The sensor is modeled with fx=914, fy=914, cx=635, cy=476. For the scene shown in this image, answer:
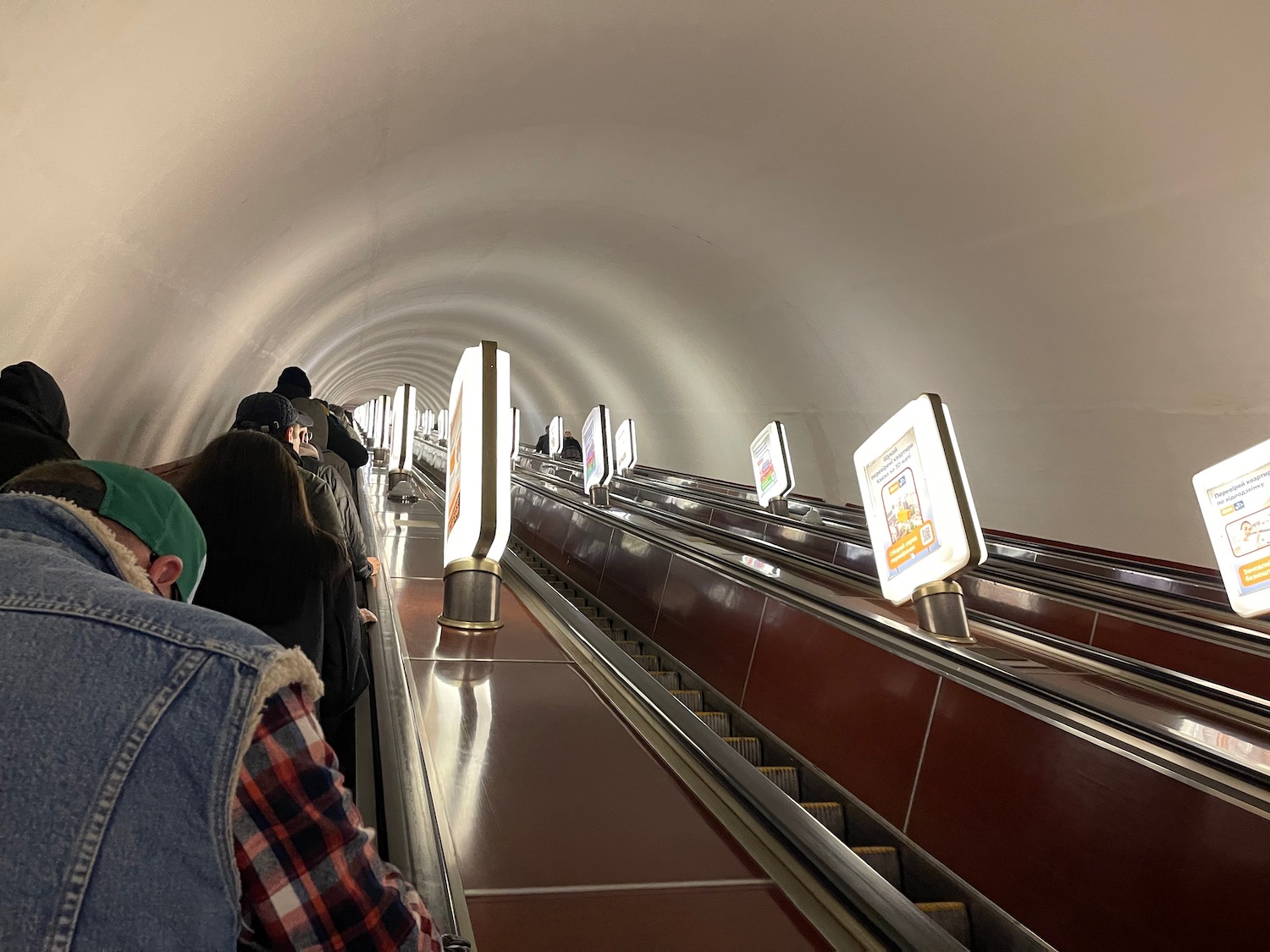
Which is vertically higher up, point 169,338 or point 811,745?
point 169,338

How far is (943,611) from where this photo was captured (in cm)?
506

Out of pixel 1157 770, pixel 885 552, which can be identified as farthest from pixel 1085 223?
pixel 1157 770

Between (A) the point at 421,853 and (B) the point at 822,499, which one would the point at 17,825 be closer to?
(A) the point at 421,853

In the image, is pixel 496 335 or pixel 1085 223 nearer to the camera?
pixel 1085 223

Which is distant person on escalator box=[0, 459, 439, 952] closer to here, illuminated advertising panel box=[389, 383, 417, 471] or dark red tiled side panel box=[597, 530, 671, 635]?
dark red tiled side panel box=[597, 530, 671, 635]

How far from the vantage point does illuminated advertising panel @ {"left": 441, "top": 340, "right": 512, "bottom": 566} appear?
4.38 meters

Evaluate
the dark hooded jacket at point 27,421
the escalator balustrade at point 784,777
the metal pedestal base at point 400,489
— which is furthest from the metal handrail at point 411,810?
the metal pedestal base at point 400,489

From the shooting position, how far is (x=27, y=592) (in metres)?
0.98

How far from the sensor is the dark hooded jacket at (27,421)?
142 inches

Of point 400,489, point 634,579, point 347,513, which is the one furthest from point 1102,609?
point 400,489

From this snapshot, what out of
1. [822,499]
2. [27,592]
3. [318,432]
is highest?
[822,499]

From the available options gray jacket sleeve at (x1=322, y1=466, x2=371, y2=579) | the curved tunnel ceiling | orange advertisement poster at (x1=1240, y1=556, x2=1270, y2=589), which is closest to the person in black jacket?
the curved tunnel ceiling

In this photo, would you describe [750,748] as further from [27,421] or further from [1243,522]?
[27,421]

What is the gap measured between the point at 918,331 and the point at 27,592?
9.84 metres
